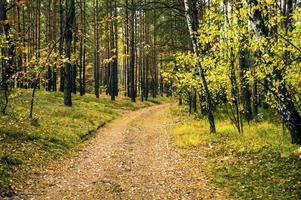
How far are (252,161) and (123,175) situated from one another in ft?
13.7

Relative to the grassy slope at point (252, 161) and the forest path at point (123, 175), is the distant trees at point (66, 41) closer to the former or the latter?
the forest path at point (123, 175)

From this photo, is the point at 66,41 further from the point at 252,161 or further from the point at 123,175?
the point at 252,161

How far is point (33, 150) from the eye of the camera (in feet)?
42.4

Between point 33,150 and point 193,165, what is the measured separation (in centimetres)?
589

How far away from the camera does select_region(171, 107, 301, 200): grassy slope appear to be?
8.80 meters

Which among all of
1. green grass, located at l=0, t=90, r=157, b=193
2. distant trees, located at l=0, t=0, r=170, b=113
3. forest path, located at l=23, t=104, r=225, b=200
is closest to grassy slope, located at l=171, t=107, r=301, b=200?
forest path, located at l=23, t=104, r=225, b=200

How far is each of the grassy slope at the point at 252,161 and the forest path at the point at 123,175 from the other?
70 cm

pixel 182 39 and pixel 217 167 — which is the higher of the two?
pixel 182 39

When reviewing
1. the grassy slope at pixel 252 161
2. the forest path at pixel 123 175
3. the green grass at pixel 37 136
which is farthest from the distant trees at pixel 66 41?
the grassy slope at pixel 252 161

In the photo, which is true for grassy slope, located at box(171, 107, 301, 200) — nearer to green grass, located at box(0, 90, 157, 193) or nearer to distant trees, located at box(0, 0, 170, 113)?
green grass, located at box(0, 90, 157, 193)

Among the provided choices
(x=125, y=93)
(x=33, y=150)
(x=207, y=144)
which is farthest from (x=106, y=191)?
(x=125, y=93)

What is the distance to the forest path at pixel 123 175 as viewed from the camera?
9.34m

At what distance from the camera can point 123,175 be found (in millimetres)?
11133

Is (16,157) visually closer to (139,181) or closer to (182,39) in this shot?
(139,181)
